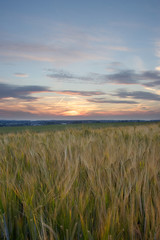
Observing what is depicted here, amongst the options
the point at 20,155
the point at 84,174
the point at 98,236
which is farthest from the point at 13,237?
the point at 20,155

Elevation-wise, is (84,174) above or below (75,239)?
above

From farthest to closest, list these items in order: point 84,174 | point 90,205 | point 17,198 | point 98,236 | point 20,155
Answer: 1. point 20,155
2. point 84,174
3. point 17,198
4. point 90,205
5. point 98,236

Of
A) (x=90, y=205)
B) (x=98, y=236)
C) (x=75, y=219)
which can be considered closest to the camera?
(x=98, y=236)

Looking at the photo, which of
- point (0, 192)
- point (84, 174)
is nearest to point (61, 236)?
point (0, 192)

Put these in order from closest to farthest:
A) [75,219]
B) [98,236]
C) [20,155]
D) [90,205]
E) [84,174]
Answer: [98,236]
[75,219]
[90,205]
[84,174]
[20,155]

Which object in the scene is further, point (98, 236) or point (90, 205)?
point (90, 205)

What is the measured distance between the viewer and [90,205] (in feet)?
3.16

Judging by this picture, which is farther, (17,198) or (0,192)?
(17,198)

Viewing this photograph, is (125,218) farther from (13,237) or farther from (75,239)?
(13,237)

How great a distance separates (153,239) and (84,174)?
2.28 ft

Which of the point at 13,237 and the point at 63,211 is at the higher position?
the point at 63,211

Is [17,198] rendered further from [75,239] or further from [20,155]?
[20,155]

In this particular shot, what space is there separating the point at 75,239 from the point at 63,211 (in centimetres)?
12

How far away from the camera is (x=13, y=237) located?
890 millimetres
